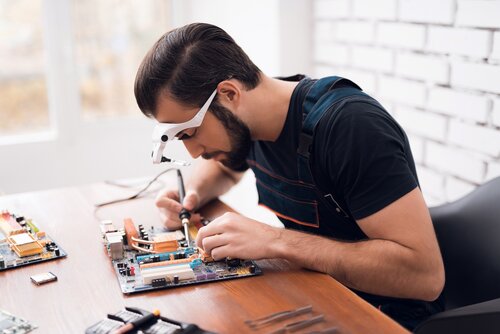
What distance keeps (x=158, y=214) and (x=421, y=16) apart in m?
1.13

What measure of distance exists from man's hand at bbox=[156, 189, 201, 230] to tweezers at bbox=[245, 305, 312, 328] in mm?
536

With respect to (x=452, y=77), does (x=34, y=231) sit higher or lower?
lower

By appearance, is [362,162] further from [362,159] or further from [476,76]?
[476,76]

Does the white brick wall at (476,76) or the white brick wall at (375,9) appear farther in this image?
the white brick wall at (375,9)

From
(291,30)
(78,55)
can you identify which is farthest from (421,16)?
Answer: (78,55)

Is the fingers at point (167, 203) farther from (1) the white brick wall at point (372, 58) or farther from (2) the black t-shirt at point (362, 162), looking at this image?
(1) the white brick wall at point (372, 58)

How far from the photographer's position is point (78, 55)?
3215mm

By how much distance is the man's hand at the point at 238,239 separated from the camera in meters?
1.20

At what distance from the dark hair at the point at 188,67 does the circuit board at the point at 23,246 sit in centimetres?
40

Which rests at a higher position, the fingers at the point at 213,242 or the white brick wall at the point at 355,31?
the white brick wall at the point at 355,31

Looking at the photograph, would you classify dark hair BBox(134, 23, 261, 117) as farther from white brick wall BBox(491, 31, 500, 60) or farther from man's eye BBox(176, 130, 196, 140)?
white brick wall BBox(491, 31, 500, 60)

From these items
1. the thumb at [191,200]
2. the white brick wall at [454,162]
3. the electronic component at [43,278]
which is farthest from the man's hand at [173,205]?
the white brick wall at [454,162]

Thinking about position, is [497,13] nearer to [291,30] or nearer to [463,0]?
[463,0]

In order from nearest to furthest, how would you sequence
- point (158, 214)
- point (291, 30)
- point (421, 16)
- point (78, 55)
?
1. point (158, 214)
2. point (421, 16)
3. point (291, 30)
4. point (78, 55)
